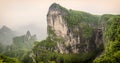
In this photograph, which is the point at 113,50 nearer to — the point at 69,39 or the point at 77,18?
the point at 69,39

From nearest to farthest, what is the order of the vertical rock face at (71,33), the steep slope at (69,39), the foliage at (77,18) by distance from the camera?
1. the steep slope at (69,39)
2. the vertical rock face at (71,33)
3. the foliage at (77,18)

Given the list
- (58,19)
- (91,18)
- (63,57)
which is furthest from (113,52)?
(91,18)

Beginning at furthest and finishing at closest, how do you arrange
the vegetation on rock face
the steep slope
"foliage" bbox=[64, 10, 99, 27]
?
1. "foliage" bbox=[64, 10, 99, 27]
2. the steep slope
3. the vegetation on rock face

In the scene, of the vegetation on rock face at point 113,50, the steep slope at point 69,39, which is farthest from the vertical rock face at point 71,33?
the vegetation on rock face at point 113,50

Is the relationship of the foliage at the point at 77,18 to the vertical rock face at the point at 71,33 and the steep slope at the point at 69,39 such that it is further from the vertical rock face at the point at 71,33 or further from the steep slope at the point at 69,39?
the vertical rock face at the point at 71,33

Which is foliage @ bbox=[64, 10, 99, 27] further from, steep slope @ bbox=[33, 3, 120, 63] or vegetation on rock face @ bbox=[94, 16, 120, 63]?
vegetation on rock face @ bbox=[94, 16, 120, 63]

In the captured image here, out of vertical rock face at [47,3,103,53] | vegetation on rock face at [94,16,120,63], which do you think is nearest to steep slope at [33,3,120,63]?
vertical rock face at [47,3,103,53]

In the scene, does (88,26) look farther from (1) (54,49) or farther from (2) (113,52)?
(2) (113,52)

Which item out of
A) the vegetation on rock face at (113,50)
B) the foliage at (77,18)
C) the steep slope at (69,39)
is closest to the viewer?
the vegetation on rock face at (113,50)

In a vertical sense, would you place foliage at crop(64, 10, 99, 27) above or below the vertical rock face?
above

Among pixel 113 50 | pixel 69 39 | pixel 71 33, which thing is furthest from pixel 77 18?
pixel 113 50
